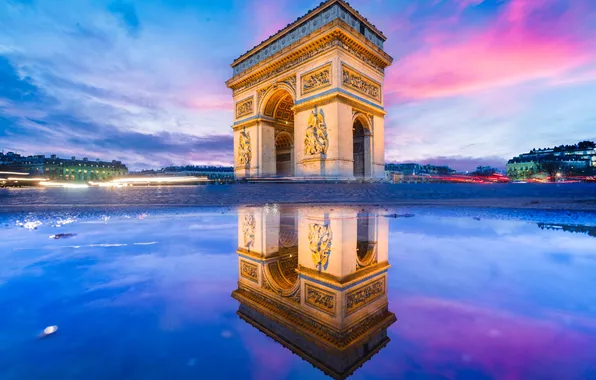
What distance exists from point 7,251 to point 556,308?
258 centimetres

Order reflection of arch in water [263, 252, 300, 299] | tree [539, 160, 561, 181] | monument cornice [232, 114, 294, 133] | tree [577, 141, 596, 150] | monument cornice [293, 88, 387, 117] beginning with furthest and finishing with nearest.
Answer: tree [577, 141, 596, 150] < tree [539, 160, 561, 181] < monument cornice [232, 114, 294, 133] < monument cornice [293, 88, 387, 117] < reflection of arch in water [263, 252, 300, 299]

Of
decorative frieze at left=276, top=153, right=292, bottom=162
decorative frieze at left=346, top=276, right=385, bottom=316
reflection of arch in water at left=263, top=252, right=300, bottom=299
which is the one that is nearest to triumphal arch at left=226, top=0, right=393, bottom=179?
decorative frieze at left=276, top=153, right=292, bottom=162

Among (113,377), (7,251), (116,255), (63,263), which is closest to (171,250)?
(116,255)

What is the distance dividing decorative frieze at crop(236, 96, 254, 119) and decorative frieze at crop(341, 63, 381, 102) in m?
6.32

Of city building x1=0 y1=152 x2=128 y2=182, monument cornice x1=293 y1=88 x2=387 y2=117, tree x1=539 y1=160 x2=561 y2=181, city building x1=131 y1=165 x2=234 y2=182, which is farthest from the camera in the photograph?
city building x1=131 y1=165 x2=234 y2=182

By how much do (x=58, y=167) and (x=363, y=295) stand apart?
78.5 metres

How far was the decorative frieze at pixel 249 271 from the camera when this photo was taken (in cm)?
126

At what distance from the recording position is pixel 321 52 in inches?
488

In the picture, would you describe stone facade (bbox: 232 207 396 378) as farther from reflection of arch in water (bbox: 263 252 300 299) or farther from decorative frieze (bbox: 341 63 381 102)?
decorative frieze (bbox: 341 63 381 102)

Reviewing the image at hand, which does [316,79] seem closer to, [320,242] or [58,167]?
[320,242]

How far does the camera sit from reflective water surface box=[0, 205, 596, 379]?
600 mm

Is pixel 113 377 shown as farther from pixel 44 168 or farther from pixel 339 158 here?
pixel 44 168

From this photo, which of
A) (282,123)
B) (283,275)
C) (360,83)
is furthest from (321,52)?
(283,275)

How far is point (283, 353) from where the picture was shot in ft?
2.24
